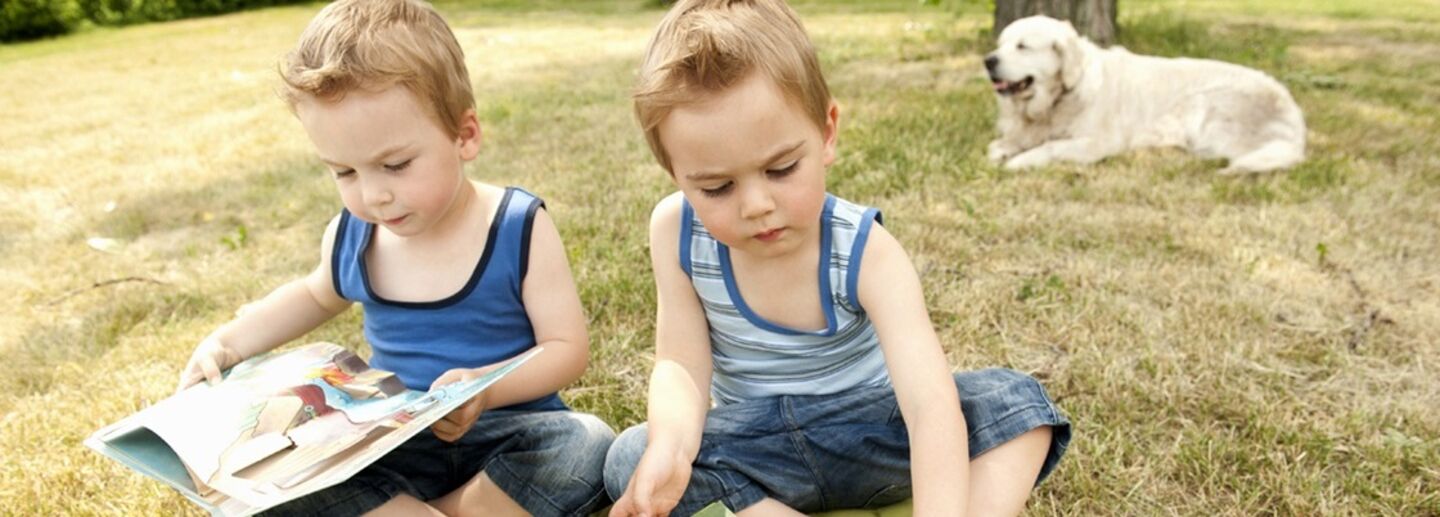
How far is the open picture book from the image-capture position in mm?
1536

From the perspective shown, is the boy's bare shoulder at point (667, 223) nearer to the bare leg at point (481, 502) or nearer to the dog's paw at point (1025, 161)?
the bare leg at point (481, 502)

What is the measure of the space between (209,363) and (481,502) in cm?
62

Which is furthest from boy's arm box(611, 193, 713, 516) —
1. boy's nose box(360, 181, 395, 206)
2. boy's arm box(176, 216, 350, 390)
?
boy's arm box(176, 216, 350, 390)

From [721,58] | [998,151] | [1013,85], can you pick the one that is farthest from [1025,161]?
[721,58]

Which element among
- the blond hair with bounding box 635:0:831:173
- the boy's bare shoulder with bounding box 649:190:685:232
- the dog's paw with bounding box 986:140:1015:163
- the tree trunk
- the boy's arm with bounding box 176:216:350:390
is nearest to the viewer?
the blond hair with bounding box 635:0:831:173

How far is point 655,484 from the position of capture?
1662 mm

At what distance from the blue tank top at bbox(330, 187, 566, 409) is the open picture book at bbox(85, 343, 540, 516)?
0.12m

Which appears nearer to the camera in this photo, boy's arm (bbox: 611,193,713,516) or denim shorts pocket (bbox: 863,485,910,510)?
boy's arm (bbox: 611,193,713,516)

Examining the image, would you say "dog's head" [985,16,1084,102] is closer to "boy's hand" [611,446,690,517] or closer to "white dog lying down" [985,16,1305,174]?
"white dog lying down" [985,16,1305,174]

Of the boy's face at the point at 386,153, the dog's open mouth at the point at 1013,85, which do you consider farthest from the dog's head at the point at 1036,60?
the boy's face at the point at 386,153

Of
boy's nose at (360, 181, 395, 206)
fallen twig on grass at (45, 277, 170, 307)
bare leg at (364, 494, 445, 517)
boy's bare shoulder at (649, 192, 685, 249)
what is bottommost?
fallen twig on grass at (45, 277, 170, 307)

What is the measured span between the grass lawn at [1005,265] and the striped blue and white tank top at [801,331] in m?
0.48

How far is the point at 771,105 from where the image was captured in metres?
1.53

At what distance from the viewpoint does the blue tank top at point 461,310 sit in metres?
1.95
